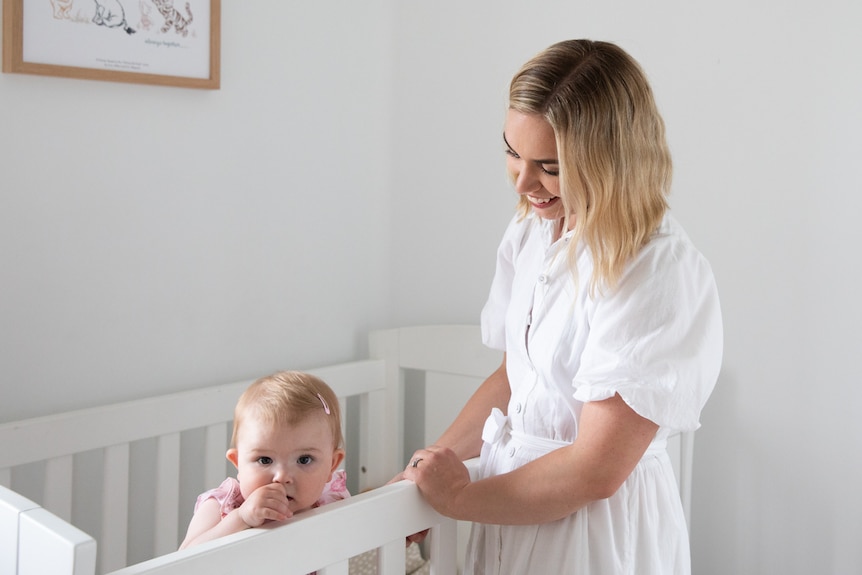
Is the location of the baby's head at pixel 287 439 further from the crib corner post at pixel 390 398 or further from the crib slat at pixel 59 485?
the crib corner post at pixel 390 398

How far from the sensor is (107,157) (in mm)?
1681

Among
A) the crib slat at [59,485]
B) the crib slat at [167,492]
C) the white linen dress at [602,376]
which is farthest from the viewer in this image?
the crib slat at [167,492]

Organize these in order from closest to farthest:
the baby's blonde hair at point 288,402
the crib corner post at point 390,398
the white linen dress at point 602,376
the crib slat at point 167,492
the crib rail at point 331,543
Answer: the crib rail at point 331,543 → the white linen dress at point 602,376 → the baby's blonde hair at point 288,402 → the crib slat at point 167,492 → the crib corner post at point 390,398

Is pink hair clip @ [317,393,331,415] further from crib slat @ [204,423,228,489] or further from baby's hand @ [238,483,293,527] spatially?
Answer: crib slat @ [204,423,228,489]

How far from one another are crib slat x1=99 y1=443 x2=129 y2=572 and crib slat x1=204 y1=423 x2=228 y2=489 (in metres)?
0.17

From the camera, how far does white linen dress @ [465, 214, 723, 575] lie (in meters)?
1.06

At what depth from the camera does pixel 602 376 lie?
106cm

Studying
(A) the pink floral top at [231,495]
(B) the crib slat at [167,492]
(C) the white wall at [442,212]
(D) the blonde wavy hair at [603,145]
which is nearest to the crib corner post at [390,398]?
(C) the white wall at [442,212]

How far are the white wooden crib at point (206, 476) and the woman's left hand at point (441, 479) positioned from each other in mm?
18

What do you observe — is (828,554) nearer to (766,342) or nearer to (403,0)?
(766,342)

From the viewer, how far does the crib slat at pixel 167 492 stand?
5.56 ft

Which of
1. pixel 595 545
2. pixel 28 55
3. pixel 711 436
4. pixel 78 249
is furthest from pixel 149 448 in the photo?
pixel 711 436

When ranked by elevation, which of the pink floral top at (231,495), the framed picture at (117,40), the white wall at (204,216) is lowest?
the pink floral top at (231,495)

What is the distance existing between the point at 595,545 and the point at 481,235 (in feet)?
3.26
